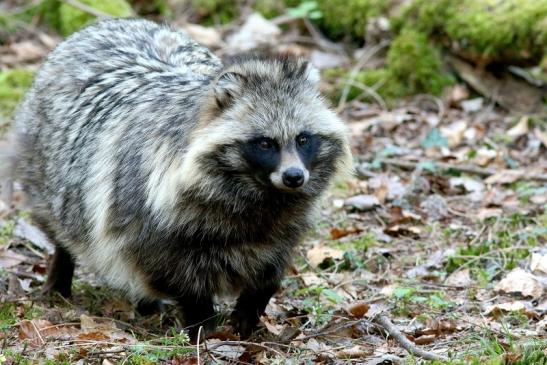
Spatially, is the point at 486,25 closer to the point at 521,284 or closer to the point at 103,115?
the point at 521,284

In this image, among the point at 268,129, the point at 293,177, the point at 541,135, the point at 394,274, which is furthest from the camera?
the point at 541,135

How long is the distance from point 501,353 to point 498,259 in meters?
2.19

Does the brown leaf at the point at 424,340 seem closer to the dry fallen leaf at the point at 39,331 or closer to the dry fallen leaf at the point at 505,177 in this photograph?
the dry fallen leaf at the point at 39,331

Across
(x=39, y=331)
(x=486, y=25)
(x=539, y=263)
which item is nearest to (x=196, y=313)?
(x=39, y=331)

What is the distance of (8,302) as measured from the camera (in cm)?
588

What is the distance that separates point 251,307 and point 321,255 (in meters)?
1.44

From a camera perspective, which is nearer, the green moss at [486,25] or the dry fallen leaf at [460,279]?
the dry fallen leaf at [460,279]

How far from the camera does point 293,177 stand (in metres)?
4.78

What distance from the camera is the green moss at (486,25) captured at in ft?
30.7

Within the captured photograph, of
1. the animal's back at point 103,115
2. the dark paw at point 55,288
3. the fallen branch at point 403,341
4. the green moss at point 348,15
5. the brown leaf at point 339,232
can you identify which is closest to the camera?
the fallen branch at point 403,341

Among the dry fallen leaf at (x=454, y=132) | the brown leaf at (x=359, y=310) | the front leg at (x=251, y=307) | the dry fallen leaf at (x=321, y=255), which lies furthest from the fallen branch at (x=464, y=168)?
the front leg at (x=251, y=307)

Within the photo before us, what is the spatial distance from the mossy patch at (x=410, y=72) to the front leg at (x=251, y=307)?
529cm

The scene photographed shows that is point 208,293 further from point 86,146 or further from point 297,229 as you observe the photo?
point 86,146

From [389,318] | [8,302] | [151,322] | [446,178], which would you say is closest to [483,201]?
[446,178]
